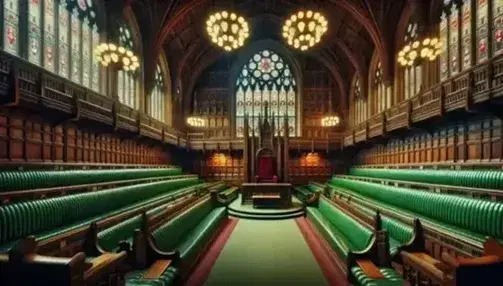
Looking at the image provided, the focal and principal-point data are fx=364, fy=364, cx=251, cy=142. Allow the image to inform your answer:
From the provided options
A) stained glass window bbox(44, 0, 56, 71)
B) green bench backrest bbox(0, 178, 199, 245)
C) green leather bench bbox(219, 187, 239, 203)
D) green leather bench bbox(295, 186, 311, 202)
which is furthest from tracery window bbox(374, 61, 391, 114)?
stained glass window bbox(44, 0, 56, 71)

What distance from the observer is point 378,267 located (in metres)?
6.38

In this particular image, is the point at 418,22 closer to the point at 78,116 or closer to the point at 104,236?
the point at 78,116

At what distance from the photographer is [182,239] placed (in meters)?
8.90

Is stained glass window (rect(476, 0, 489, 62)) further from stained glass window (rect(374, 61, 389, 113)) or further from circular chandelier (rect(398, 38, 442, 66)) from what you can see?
stained glass window (rect(374, 61, 389, 113))

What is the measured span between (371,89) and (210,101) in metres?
13.7

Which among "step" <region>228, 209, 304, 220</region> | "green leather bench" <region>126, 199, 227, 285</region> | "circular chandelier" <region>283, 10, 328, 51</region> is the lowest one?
"step" <region>228, 209, 304, 220</region>

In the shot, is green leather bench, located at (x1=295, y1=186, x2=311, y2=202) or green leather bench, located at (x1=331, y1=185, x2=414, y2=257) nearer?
green leather bench, located at (x1=331, y1=185, x2=414, y2=257)

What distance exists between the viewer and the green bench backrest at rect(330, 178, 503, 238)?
600 centimetres

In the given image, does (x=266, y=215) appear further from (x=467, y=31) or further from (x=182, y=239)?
(x=467, y=31)

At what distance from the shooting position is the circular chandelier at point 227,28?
60.0 feet

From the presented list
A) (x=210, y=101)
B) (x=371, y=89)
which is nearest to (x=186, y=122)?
(x=210, y=101)

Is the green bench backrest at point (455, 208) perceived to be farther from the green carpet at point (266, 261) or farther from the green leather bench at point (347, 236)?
the green carpet at point (266, 261)

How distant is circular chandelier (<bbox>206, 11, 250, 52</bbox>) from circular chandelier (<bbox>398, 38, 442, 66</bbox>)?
7.84m

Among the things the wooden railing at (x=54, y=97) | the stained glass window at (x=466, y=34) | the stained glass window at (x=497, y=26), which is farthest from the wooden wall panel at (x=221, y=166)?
the stained glass window at (x=497, y=26)
